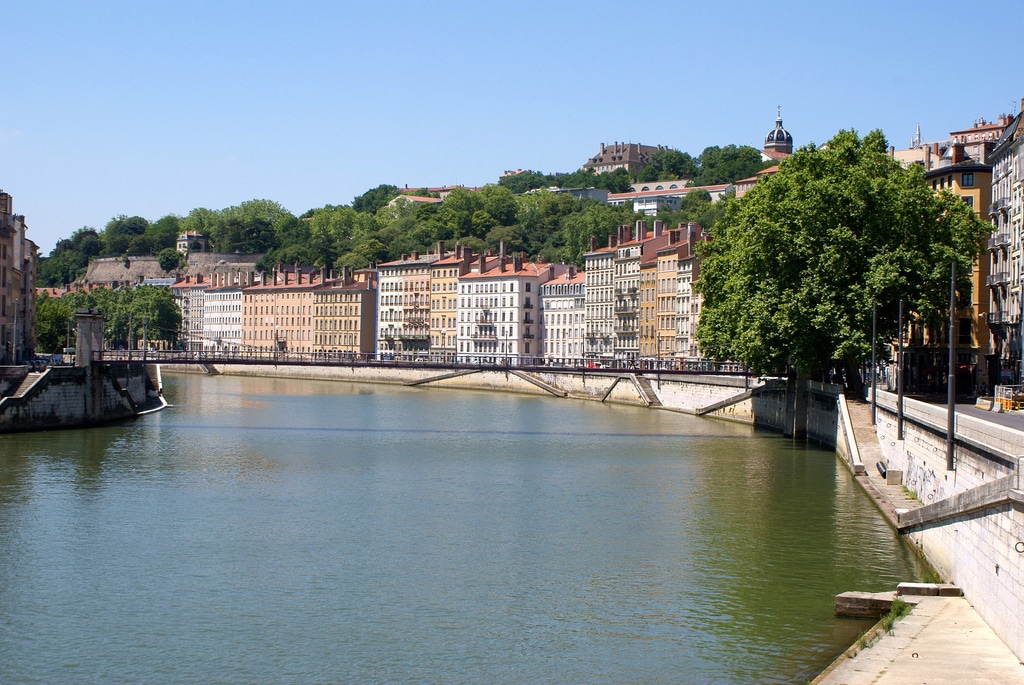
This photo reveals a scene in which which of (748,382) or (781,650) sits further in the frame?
(748,382)

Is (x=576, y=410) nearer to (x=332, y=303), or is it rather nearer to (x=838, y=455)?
(x=838, y=455)

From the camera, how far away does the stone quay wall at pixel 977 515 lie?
800 inches

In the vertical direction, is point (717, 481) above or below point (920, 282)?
below

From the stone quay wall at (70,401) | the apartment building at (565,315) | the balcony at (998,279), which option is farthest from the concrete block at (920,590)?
the apartment building at (565,315)

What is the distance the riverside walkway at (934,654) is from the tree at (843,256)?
29.1 meters

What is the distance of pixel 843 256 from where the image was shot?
51.9 m

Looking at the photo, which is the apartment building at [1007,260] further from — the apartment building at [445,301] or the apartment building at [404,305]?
the apartment building at [404,305]

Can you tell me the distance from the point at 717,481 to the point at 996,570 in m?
22.2

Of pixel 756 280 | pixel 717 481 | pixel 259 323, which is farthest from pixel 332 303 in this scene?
pixel 717 481

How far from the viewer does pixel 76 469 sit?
45.4 meters

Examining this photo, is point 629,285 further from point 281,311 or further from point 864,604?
point 864,604

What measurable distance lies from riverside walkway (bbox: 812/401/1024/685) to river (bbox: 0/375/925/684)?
1239 millimetres

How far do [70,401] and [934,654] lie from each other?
1894 inches

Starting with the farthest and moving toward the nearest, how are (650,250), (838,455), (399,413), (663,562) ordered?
(650,250), (399,413), (838,455), (663,562)
